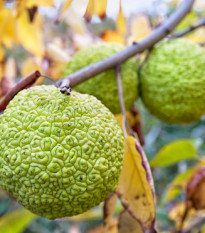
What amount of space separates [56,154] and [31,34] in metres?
0.87

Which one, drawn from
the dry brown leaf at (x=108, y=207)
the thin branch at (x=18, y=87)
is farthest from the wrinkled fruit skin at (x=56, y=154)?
the dry brown leaf at (x=108, y=207)

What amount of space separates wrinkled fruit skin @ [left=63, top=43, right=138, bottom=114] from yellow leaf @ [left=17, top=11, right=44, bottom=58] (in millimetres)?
291

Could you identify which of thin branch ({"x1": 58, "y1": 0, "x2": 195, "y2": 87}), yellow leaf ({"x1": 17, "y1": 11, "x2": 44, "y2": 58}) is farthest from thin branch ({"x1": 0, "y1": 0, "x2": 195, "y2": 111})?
yellow leaf ({"x1": 17, "y1": 11, "x2": 44, "y2": 58})

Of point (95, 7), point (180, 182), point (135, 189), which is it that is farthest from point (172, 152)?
point (95, 7)

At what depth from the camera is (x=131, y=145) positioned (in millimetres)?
935

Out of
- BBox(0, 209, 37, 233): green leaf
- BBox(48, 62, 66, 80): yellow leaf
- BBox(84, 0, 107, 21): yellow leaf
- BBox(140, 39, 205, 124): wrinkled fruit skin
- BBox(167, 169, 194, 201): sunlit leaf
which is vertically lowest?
BBox(167, 169, 194, 201): sunlit leaf

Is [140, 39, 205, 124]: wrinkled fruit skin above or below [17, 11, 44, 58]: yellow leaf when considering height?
below

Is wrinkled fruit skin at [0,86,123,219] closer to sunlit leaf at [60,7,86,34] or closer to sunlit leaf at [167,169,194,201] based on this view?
sunlit leaf at [60,7,86,34]

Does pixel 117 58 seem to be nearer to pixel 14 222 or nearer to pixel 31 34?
pixel 31 34

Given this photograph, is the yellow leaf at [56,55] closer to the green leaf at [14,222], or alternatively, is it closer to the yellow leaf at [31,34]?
the yellow leaf at [31,34]

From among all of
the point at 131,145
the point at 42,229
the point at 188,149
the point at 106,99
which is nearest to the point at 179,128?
the point at 42,229

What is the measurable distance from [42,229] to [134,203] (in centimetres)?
202

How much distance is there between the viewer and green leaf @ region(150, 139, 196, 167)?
169 centimetres

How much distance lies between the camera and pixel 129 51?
119cm
